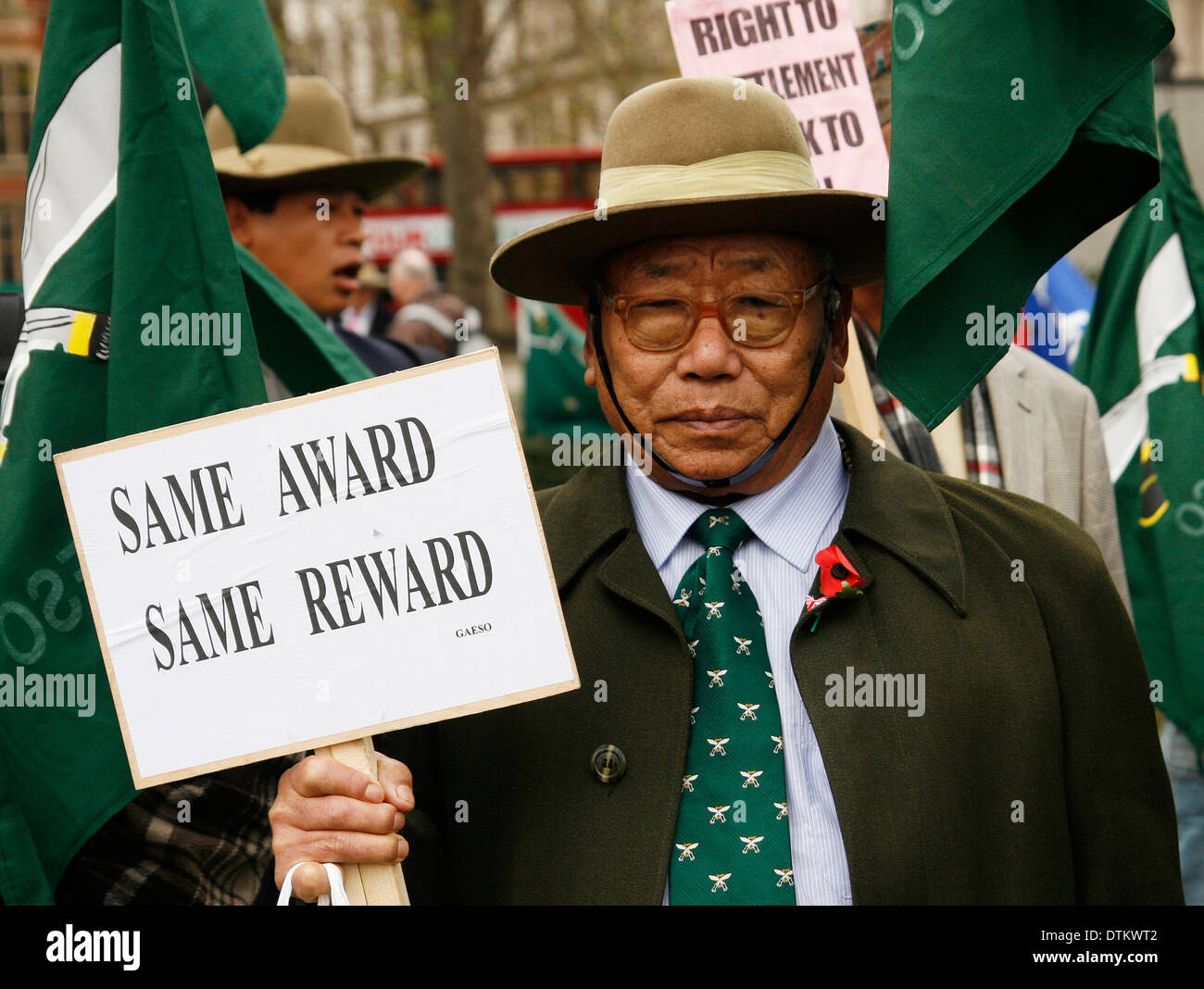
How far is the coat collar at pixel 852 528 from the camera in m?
2.64

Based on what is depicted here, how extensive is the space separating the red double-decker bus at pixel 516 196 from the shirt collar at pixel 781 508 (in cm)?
2328

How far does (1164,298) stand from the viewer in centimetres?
451

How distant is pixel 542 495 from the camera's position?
311 centimetres

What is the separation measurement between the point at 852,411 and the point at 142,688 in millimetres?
1822

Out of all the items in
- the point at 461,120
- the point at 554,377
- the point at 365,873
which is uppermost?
the point at 461,120

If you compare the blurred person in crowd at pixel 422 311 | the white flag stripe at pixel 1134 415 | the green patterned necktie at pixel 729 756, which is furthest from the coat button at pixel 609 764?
the blurred person in crowd at pixel 422 311

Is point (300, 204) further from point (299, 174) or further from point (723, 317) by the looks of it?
point (723, 317)

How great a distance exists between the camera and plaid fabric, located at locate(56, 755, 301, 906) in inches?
106

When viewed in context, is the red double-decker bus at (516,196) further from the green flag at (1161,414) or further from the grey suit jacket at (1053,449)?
the grey suit jacket at (1053,449)

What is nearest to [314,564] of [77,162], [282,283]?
[77,162]

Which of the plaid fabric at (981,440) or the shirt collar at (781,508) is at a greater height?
the plaid fabric at (981,440)

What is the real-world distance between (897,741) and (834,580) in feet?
0.97

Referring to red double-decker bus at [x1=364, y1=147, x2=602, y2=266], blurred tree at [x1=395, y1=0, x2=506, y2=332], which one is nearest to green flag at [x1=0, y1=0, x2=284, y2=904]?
blurred tree at [x1=395, y1=0, x2=506, y2=332]

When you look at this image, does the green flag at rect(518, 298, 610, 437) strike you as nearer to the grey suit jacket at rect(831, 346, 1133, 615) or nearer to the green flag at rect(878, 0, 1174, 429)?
the grey suit jacket at rect(831, 346, 1133, 615)
